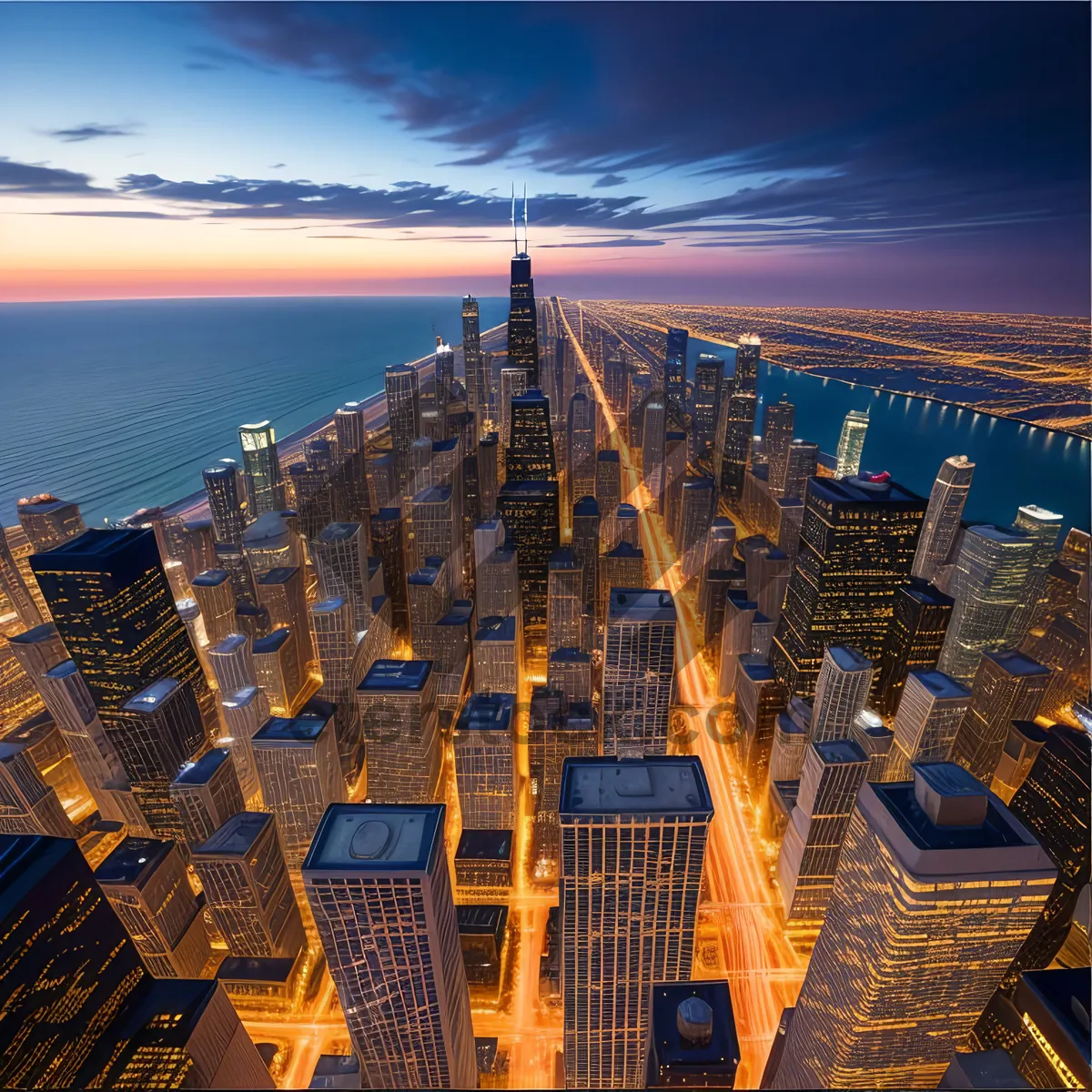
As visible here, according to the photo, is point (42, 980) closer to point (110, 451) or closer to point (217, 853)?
point (217, 853)

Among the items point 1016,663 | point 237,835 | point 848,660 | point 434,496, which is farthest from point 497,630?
point 1016,663

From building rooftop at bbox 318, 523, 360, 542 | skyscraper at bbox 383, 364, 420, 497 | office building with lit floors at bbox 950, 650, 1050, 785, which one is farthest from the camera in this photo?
skyscraper at bbox 383, 364, 420, 497

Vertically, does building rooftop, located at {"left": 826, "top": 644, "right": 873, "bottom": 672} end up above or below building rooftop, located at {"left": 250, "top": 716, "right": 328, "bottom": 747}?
above

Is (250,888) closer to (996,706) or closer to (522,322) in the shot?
(996,706)

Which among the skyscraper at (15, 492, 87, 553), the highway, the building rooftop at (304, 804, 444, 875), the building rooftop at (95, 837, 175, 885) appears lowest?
the highway

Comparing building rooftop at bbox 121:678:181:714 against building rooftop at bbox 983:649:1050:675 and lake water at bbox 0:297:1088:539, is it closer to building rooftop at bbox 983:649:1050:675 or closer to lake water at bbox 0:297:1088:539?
lake water at bbox 0:297:1088:539

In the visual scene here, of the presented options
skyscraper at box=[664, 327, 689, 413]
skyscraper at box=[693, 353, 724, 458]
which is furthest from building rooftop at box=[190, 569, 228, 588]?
skyscraper at box=[664, 327, 689, 413]
